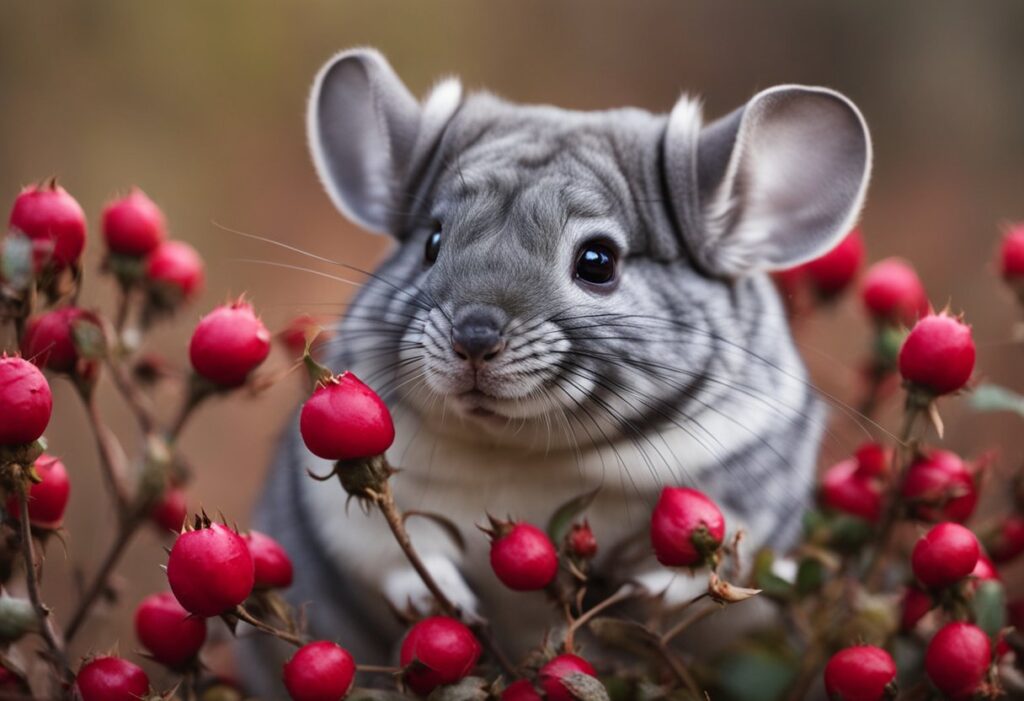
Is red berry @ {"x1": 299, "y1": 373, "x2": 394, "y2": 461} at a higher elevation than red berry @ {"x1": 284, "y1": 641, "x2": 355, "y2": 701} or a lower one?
higher

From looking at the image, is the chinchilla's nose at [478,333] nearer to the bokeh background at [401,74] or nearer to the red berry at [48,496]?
the red berry at [48,496]

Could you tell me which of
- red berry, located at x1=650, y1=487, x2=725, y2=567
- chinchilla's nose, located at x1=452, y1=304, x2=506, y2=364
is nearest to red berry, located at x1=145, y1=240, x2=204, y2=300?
chinchilla's nose, located at x1=452, y1=304, x2=506, y2=364

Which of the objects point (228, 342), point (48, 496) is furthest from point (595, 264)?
point (48, 496)

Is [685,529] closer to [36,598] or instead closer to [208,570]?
[208,570]

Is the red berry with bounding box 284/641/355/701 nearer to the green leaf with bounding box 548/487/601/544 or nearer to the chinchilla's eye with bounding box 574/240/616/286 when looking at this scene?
the green leaf with bounding box 548/487/601/544

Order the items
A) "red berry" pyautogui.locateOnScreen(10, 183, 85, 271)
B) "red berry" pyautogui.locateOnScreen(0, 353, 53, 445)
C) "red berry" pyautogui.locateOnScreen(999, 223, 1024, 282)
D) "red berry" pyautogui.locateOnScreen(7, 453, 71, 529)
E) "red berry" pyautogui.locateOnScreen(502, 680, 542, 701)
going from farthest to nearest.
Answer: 1. "red berry" pyautogui.locateOnScreen(999, 223, 1024, 282)
2. "red berry" pyautogui.locateOnScreen(10, 183, 85, 271)
3. "red berry" pyautogui.locateOnScreen(7, 453, 71, 529)
4. "red berry" pyautogui.locateOnScreen(502, 680, 542, 701)
5. "red berry" pyautogui.locateOnScreen(0, 353, 53, 445)

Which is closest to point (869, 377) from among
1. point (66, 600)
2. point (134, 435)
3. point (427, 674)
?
point (427, 674)

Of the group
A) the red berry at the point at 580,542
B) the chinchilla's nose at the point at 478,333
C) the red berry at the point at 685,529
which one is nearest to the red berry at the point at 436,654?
the red berry at the point at 580,542
